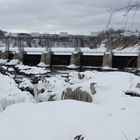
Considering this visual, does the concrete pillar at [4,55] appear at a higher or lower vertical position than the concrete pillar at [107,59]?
lower

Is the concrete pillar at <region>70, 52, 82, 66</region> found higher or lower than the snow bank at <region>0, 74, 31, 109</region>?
lower

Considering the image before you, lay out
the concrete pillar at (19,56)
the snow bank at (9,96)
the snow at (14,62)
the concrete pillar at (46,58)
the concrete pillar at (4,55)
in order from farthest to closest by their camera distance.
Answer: the concrete pillar at (4,55)
the concrete pillar at (19,56)
the snow at (14,62)
the concrete pillar at (46,58)
the snow bank at (9,96)

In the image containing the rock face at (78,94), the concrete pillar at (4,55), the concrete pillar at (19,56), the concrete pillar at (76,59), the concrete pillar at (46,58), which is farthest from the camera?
the concrete pillar at (4,55)

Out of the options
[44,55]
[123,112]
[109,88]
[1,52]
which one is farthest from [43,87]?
[1,52]

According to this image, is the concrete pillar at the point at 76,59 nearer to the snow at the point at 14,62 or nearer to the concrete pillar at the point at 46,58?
the concrete pillar at the point at 46,58

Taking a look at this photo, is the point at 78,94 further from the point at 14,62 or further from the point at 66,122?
the point at 14,62

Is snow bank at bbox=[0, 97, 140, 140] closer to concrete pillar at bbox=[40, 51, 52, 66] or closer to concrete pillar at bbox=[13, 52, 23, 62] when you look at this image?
concrete pillar at bbox=[40, 51, 52, 66]

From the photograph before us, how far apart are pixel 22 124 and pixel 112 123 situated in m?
1.51

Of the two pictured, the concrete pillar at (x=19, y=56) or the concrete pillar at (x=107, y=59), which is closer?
the concrete pillar at (x=107, y=59)

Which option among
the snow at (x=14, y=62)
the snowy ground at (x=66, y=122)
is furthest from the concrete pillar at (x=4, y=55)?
the snowy ground at (x=66, y=122)

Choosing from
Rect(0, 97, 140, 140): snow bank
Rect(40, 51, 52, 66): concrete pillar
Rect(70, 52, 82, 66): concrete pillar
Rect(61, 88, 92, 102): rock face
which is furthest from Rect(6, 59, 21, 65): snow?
Rect(0, 97, 140, 140): snow bank

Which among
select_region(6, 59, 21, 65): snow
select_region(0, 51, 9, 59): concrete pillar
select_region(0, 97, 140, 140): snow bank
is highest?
select_region(0, 97, 140, 140): snow bank

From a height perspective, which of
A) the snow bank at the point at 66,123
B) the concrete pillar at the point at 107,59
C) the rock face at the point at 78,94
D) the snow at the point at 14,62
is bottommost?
the snow at the point at 14,62

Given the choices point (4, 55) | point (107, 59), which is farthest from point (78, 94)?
point (4, 55)
